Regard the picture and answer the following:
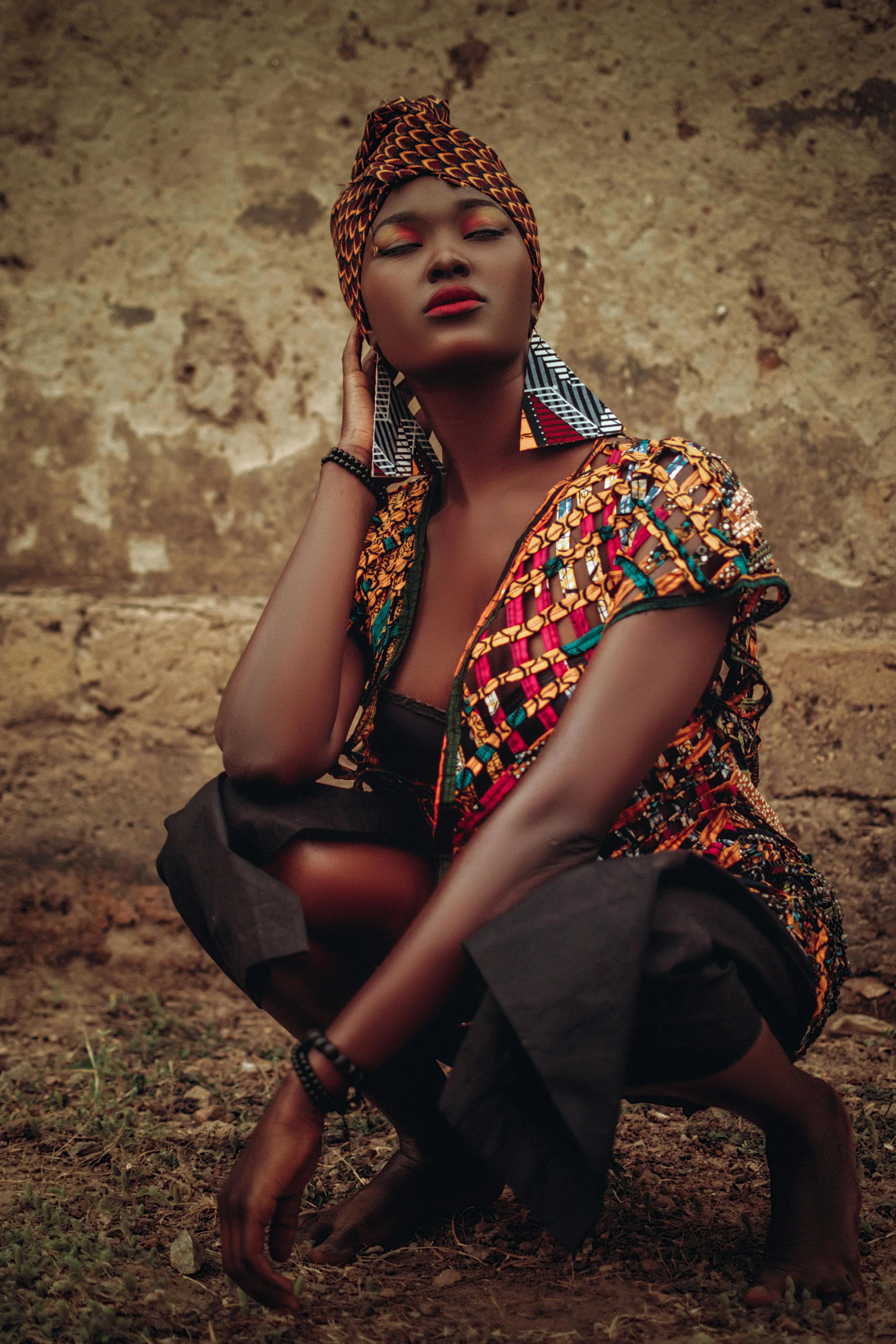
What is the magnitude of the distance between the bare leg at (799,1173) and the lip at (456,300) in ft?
4.04

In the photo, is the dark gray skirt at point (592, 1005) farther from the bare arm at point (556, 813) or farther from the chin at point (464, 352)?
the chin at point (464, 352)

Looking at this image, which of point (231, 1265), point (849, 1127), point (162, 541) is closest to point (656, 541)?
point (849, 1127)

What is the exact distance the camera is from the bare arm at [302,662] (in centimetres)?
181

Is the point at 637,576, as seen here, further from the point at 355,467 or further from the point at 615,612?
the point at 355,467

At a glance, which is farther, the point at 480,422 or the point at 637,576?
the point at 480,422

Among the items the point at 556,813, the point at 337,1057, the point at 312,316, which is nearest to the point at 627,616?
the point at 556,813

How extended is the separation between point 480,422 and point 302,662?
0.56 meters

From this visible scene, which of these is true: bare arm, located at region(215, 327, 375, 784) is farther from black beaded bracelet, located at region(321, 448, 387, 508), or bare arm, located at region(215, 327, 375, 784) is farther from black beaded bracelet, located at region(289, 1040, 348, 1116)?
black beaded bracelet, located at region(289, 1040, 348, 1116)

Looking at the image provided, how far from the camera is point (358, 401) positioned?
207 centimetres

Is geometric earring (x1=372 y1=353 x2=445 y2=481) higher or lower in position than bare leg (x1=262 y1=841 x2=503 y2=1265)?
higher

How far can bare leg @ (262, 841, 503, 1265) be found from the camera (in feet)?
5.66

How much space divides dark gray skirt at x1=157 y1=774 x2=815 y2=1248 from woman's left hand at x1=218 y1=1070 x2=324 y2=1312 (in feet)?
0.64

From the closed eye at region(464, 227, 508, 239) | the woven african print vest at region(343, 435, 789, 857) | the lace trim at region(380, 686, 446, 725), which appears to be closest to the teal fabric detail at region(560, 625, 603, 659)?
the woven african print vest at region(343, 435, 789, 857)

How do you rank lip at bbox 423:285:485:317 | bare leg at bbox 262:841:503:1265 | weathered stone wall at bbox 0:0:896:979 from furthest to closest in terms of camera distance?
weathered stone wall at bbox 0:0:896:979 < lip at bbox 423:285:485:317 < bare leg at bbox 262:841:503:1265
